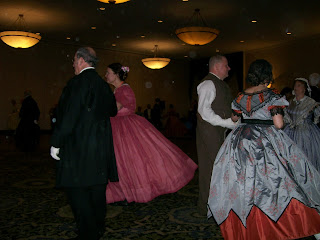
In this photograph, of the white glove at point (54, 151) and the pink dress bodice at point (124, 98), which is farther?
the pink dress bodice at point (124, 98)

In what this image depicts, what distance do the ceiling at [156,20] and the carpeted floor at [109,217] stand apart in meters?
5.79

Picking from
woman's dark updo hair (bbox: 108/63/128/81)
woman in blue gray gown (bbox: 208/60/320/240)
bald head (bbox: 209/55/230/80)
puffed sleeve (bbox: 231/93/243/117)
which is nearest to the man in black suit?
woman in blue gray gown (bbox: 208/60/320/240)

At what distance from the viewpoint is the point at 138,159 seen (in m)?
3.71

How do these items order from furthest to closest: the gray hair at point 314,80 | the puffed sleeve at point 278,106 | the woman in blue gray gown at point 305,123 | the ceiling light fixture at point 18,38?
1. the ceiling light fixture at point 18,38
2. the gray hair at point 314,80
3. the woman in blue gray gown at point 305,123
4. the puffed sleeve at point 278,106

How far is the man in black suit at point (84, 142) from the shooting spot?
2.34 m

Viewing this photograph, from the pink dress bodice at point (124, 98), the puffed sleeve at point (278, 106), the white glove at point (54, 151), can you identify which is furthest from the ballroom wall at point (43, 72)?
the puffed sleeve at point (278, 106)

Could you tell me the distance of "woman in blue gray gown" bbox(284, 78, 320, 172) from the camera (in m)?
4.21

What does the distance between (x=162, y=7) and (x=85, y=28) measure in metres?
3.43

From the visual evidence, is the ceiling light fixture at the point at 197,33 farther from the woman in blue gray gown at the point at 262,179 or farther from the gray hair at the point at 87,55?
the gray hair at the point at 87,55

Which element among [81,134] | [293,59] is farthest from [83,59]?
[293,59]

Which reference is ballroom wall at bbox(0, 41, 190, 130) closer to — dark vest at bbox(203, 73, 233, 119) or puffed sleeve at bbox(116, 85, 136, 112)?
puffed sleeve at bbox(116, 85, 136, 112)

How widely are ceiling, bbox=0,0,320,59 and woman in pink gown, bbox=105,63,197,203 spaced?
5.70m

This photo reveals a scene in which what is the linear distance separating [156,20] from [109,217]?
328 inches

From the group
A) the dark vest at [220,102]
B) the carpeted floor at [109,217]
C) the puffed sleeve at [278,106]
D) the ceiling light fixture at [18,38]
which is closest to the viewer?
the puffed sleeve at [278,106]
